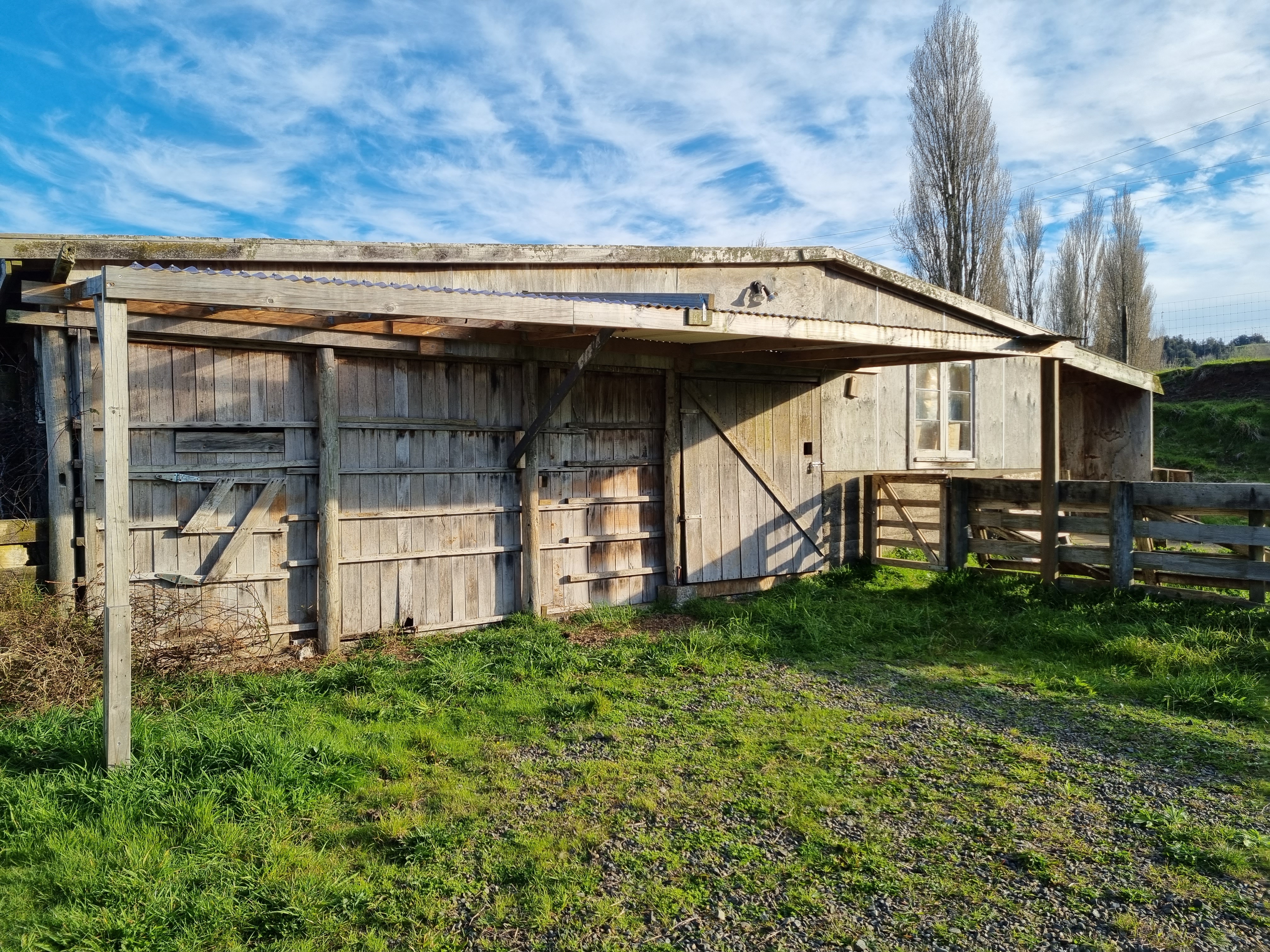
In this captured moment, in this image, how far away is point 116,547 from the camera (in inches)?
157

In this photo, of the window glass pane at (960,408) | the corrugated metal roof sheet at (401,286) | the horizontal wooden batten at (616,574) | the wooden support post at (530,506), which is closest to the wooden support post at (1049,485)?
the corrugated metal roof sheet at (401,286)

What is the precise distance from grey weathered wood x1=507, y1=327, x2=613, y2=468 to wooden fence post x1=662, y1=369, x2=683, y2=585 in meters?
1.16

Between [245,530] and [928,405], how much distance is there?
8.78 m

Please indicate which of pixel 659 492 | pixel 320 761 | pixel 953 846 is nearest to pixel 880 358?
pixel 659 492

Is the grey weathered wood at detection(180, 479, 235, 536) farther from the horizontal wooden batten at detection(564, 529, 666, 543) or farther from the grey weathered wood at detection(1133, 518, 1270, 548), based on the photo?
the grey weathered wood at detection(1133, 518, 1270, 548)

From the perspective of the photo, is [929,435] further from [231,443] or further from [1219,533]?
[231,443]

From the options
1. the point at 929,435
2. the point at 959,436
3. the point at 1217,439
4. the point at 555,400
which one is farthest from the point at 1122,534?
the point at 1217,439

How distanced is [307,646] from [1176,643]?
678 centimetres

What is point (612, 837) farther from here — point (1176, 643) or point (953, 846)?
point (1176, 643)

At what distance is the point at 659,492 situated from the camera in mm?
8641

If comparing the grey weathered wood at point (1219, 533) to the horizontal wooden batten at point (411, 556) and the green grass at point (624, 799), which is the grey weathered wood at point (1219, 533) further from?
the horizontal wooden batten at point (411, 556)

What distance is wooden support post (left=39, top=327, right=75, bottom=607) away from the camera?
552cm

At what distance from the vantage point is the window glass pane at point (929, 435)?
36.8ft

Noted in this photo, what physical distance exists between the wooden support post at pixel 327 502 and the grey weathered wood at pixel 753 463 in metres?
3.65
